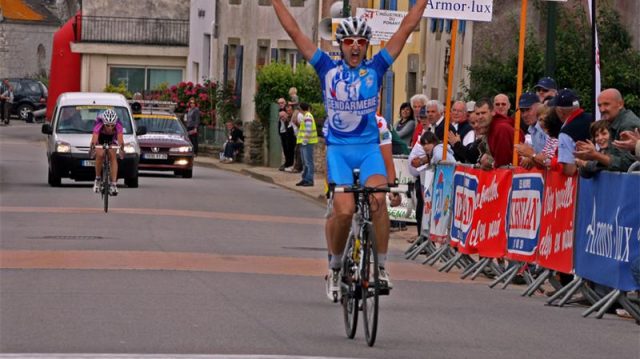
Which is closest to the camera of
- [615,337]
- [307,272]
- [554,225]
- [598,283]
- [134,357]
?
[134,357]

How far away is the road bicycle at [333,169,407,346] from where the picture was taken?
1053 centimetres

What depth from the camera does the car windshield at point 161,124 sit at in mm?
40406

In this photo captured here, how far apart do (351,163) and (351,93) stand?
489mm

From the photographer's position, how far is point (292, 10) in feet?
180

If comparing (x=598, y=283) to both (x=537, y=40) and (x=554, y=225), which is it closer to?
(x=554, y=225)

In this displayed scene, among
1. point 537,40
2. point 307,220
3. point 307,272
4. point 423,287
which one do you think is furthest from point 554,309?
point 537,40

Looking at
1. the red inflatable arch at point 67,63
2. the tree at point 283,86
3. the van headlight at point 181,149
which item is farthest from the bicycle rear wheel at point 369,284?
the red inflatable arch at point 67,63

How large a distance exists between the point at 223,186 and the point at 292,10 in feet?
66.8

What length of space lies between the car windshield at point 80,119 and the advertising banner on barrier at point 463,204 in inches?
614

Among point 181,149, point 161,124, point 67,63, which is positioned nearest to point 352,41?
point 181,149

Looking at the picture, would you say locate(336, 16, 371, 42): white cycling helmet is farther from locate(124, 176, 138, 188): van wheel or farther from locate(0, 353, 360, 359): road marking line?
locate(124, 176, 138, 188): van wheel

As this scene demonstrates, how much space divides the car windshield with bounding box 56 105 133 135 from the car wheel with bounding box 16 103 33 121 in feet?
163

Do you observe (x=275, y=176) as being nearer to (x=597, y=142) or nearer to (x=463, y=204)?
(x=463, y=204)

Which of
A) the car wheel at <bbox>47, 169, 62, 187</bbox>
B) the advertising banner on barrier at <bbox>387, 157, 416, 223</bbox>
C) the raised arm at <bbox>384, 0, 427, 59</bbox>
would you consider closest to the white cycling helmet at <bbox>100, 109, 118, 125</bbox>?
the advertising banner on barrier at <bbox>387, 157, 416, 223</bbox>
